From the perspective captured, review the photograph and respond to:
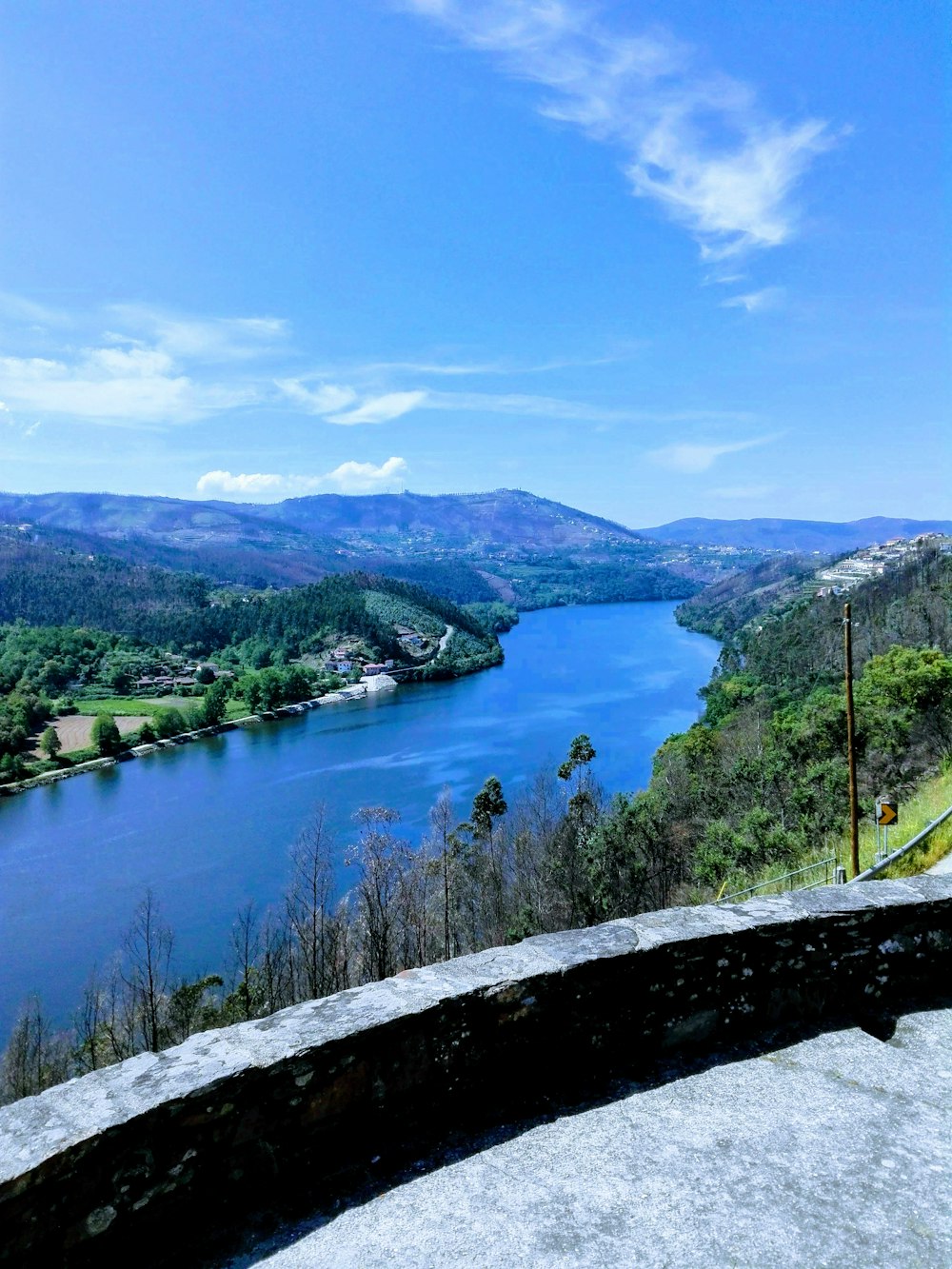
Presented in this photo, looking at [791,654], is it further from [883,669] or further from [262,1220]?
[262,1220]

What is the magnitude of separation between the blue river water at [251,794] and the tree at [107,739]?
3350mm

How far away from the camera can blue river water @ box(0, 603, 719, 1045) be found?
32.9 meters

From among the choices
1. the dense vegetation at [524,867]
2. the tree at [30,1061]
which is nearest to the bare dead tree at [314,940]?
the dense vegetation at [524,867]

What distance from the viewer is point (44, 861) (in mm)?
41125

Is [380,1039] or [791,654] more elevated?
[380,1039]

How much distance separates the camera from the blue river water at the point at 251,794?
32.9 meters

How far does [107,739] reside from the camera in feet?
213

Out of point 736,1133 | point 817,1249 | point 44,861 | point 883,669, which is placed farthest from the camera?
point 44,861

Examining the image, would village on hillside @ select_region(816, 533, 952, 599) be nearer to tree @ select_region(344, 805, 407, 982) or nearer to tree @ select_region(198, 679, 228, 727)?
tree @ select_region(198, 679, 228, 727)

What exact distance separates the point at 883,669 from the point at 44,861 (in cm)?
4160

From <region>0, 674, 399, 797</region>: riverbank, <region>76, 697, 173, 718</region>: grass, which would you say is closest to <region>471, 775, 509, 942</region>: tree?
<region>0, 674, 399, 797</region>: riverbank

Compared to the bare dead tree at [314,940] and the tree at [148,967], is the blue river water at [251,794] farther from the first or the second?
the bare dead tree at [314,940]

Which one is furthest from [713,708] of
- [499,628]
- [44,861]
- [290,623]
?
[499,628]

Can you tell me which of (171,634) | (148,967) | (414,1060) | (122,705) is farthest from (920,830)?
(171,634)
